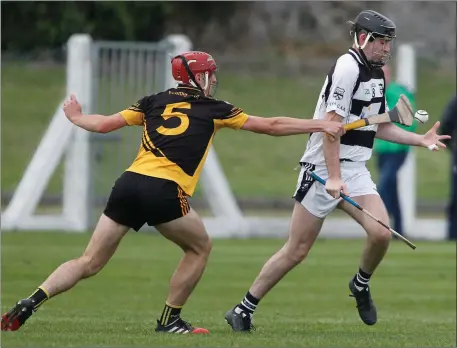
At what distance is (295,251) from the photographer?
34.4 feet

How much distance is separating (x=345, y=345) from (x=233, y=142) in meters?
18.9

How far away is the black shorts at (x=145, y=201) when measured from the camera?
967cm

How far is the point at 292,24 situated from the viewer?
109 feet

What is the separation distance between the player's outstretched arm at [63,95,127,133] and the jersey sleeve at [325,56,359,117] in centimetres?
158

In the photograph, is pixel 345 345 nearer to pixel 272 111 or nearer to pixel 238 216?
pixel 238 216

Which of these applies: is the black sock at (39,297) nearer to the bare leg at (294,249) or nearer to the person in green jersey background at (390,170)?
the bare leg at (294,249)

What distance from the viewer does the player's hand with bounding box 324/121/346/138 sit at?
998cm

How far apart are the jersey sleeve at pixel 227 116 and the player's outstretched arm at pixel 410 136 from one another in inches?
59.1

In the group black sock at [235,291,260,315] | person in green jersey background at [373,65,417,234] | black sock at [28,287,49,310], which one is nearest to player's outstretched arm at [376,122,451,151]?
black sock at [235,291,260,315]

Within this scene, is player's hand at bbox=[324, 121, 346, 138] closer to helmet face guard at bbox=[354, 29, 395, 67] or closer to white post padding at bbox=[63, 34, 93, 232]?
helmet face guard at bbox=[354, 29, 395, 67]

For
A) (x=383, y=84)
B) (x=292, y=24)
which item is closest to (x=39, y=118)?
(x=292, y=24)

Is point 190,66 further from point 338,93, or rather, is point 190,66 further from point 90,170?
point 90,170

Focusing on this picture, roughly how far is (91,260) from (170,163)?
892mm

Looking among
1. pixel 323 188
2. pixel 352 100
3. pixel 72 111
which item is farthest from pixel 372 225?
pixel 72 111
